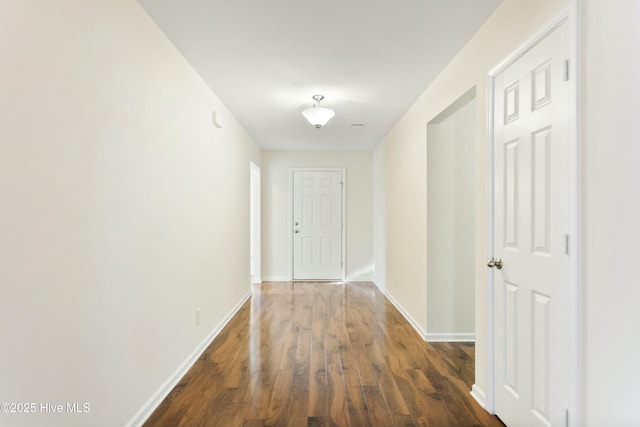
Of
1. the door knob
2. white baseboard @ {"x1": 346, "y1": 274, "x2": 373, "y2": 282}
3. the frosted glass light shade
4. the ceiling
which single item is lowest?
white baseboard @ {"x1": 346, "y1": 274, "x2": 373, "y2": 282}

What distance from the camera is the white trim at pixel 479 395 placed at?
211 cm

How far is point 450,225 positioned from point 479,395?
60.6 inches

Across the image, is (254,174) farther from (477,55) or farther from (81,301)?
(81,301)

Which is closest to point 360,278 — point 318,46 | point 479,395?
point 479,395

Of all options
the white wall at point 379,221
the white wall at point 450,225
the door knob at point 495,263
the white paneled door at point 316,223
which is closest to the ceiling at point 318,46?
the white wall at point 450,225

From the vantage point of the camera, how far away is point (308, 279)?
6.34m

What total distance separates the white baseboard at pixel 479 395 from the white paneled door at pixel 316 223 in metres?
4.17

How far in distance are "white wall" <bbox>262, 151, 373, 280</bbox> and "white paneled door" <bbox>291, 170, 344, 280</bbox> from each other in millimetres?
148

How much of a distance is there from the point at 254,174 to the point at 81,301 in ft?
15.7

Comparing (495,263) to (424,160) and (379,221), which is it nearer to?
(424,160)

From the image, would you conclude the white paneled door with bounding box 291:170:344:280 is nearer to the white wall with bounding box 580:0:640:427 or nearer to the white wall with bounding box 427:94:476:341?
the white wall with bounding box 427:94:476:341

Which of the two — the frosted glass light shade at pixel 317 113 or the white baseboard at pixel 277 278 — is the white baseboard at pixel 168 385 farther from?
the white baseboard at pixel 277 278

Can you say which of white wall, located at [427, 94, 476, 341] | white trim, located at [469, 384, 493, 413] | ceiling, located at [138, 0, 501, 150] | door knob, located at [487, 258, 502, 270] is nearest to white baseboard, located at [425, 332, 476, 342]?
white wall, located at [427, 94, 476, 341]

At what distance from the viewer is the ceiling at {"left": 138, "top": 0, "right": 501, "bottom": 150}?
2.02m
